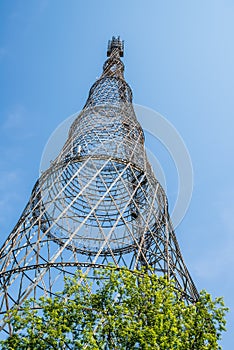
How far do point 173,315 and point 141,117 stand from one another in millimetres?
19121

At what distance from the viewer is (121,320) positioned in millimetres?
9812

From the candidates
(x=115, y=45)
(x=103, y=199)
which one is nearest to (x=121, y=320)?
(x=103, y=199)

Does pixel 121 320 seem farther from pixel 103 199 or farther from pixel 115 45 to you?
pixel 115 45

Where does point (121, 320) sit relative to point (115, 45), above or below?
below

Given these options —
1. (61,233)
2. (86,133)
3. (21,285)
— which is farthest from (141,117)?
(21,285)

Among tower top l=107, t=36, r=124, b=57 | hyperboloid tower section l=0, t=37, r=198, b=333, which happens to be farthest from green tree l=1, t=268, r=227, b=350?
tower top l=107, t=36, r=124, b=57

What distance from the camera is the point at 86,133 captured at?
21.5 meters

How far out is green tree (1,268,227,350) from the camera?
367 inches

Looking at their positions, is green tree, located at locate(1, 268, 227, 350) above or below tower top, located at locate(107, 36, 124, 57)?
below

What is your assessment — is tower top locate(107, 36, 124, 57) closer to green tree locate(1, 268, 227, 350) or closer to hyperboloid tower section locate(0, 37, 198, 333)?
hyperboloid tower section locate(0, 37, 198, 333)

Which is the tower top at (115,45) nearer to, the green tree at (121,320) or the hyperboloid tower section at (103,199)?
the hyperboloid tower section at (103,199)

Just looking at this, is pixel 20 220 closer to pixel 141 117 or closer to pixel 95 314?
pixel 95 314

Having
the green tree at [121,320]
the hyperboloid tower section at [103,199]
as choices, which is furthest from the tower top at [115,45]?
the green tree at [121,320]

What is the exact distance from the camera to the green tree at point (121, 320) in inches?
367
